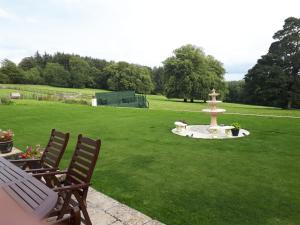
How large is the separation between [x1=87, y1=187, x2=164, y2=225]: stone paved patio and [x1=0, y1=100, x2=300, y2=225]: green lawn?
0.29 metres

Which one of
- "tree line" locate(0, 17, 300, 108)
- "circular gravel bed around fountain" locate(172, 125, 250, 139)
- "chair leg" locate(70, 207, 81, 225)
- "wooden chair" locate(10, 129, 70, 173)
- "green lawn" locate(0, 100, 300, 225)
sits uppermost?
"tree line" locate(0, 17, 300, 108)

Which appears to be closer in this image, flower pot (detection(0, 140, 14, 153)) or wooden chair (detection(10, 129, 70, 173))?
wooden chair (detection(10, 129, 70, 173))

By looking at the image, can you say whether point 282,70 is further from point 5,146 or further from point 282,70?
point 5,146

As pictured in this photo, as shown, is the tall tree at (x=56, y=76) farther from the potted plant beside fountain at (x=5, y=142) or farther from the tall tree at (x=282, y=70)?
the potted plant beside fountain at (x=5, y=142)

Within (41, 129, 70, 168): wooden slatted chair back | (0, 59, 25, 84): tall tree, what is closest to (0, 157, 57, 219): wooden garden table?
(41, 129, 70, 168): wooden slatted chair back

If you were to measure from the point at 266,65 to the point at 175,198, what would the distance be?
104 ft

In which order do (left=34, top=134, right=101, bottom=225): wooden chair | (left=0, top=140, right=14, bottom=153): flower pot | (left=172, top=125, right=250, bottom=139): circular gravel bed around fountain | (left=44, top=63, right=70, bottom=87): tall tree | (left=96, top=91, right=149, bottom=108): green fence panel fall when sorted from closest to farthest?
(left=34, top=134, right=101, bottom=225): wooden chair → (left=0, top=140, right=14, bottom=153): flower pot → (left=172, top=125, right=250, bottom=139): circular gravel bed around fountain → (left=96, top=91, right=149, bottom=108): green fence panel → (left=44, top=63, right=70, bottom=87): tall tree

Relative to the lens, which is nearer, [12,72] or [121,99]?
[121,99]

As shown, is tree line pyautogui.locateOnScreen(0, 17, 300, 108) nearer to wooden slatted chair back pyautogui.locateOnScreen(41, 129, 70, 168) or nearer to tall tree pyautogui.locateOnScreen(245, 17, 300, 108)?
tall tree pyautogui.locateOnScreen(245, 17, 300, 108)

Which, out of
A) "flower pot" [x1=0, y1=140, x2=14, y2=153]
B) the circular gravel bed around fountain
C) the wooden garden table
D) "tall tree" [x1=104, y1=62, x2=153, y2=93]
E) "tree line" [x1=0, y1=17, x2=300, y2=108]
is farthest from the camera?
"tall tree" [x1=104, y1=62, x2=153, y2=93]

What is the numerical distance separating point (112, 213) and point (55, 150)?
1195 mm

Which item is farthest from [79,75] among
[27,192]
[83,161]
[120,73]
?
[27,192]

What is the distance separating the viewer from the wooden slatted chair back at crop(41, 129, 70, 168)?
3553 mm

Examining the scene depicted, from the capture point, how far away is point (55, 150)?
12.2 ft
